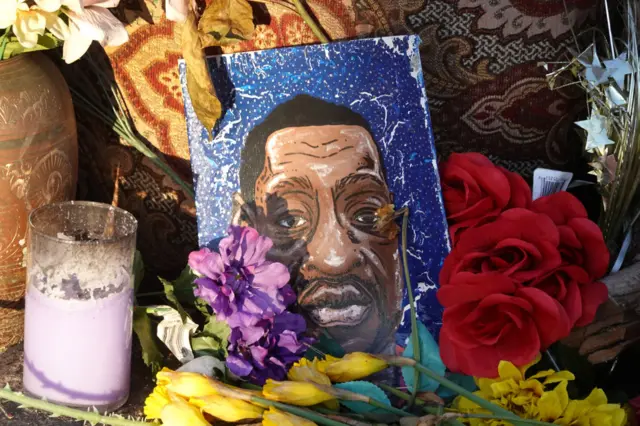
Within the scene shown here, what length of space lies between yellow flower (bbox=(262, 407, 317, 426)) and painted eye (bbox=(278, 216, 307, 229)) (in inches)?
13.8

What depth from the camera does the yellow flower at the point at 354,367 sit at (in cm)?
72

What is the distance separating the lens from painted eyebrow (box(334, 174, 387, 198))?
99 centimetres

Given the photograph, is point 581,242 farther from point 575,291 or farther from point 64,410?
point 64,410

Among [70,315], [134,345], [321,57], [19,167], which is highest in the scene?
[321,57]

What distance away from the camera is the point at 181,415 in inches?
26.8

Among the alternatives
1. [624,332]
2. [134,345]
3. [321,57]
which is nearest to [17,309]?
[134,345]

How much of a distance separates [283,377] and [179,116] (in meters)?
0.40

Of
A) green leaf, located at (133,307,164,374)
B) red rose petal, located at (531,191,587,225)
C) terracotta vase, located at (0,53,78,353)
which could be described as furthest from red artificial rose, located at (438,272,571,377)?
terracotta vase, located at (0,53,78,353)

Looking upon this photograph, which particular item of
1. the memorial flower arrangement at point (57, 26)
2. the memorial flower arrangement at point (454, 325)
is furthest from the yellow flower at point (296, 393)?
the memorial flower arrangement at point (57, 26)

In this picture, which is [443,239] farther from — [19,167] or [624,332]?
[19,167]

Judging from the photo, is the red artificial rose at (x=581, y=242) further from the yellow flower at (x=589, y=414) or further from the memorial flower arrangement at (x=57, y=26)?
the memorial flower arrangement at (x=57, y=26)

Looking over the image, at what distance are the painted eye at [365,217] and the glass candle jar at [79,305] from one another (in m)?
0.27

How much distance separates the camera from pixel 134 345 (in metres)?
1.01

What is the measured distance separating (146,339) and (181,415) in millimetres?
253
